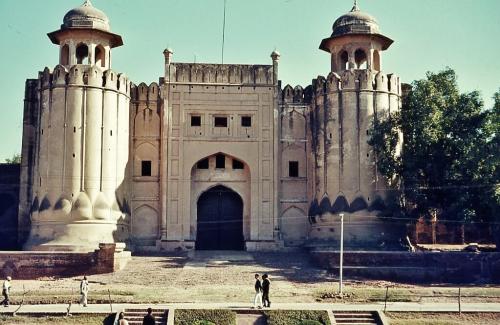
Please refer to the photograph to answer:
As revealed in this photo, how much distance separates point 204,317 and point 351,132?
48.7 ft

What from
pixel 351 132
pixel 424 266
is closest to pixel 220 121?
pixel 351 132

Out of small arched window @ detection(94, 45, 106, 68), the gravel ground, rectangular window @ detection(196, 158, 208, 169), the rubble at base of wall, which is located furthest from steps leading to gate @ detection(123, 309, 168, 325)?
small arched window @ detection(94, 45, 106, 68)

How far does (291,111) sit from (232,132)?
9.91ft

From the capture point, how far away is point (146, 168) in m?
32.8

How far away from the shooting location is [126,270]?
26047 mm

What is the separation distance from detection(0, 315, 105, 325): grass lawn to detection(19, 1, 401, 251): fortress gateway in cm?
1092

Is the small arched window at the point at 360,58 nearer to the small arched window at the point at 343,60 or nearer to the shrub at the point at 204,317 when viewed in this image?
the small arched window at the point at 343,60

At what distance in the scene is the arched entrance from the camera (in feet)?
107

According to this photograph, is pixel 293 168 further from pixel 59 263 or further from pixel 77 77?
pixel 59 263

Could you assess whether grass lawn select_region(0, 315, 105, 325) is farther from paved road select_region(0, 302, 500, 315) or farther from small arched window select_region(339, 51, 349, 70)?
small arched window select_region(339, 51, 349, 70)

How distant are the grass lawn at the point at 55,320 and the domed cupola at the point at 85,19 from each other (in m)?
16.5

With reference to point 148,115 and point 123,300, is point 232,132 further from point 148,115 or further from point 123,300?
point 123,300

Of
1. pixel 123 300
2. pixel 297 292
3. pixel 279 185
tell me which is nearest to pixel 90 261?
pixel 123 300

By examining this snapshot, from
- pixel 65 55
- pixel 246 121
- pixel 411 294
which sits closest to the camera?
pixel 411 294
